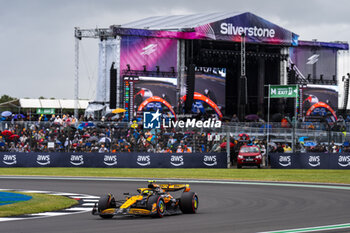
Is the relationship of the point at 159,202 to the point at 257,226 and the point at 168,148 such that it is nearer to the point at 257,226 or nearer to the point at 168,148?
the point at 257,226

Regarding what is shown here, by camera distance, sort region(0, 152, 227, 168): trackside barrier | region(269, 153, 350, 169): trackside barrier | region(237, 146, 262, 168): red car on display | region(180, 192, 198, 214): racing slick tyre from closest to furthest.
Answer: region(180, 192, 198, 214): racing slick tyre < region(269, 153, 350, 169): trackside barrier < region(0, 152, 227, 168): trackside barrier < region(237, 146, 262, 168): red car on display

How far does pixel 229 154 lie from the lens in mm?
38625

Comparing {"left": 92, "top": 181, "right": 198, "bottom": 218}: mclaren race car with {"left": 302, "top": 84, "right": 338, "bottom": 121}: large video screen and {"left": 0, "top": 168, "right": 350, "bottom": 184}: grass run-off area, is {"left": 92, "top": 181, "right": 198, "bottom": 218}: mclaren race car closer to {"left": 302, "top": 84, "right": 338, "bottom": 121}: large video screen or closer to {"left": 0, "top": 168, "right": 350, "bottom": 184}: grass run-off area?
{"left": 0, "top": 168, "right": 350, "bottom": 184}: grass run-off area

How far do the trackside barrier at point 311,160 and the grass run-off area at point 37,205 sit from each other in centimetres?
2042

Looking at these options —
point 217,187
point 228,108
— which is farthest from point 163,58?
point 217,187

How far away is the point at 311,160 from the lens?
37.2 metres

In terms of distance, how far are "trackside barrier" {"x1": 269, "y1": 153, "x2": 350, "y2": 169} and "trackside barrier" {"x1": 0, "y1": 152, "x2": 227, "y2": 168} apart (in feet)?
10.5

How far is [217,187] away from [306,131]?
16172mm

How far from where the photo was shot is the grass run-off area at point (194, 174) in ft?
98.5

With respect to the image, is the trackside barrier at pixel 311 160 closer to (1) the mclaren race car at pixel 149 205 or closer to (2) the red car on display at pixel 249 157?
(2) the red car on display at pixel 249 157

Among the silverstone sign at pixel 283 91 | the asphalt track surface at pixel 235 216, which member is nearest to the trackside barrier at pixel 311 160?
the silverstone sign at pixel 283 91

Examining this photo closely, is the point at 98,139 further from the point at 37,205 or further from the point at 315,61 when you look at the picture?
the point at 315,61

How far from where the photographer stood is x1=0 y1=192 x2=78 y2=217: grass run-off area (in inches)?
592

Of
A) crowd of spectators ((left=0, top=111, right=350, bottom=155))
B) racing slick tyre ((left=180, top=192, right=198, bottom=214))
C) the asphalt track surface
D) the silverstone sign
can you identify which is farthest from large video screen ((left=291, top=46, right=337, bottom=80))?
racing slick tyre ((left=180, top=192, right=198, bottom=214))
